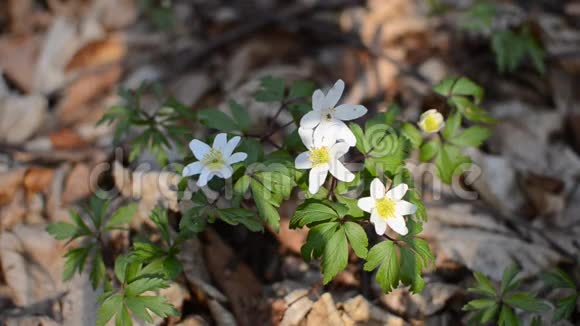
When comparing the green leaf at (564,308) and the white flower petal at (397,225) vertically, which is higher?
the white flower petal at (397,225)

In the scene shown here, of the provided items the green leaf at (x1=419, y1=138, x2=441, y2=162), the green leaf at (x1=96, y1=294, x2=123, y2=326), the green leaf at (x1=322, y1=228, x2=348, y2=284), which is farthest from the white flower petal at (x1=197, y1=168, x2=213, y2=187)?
the green leaf at (x1=419, y1=138, x2=441, y2=162)

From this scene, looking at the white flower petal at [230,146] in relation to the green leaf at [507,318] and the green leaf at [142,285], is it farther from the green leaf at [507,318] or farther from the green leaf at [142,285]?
the green leaf at [507,318]

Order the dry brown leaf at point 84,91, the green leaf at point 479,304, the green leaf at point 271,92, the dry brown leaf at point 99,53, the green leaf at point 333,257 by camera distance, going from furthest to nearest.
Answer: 1. the dry brown leaf at point 99,53
2. the dry brown leaf at point 84,91
3. the green leaf at point 271,92
4. the green leaf at point 479,304
5. the green leaf at point 333,257

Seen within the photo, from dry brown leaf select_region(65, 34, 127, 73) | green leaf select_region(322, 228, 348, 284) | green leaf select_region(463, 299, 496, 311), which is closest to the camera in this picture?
green leaf select_region(322, 228, 348, 284)

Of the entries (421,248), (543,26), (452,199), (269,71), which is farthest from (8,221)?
(543,26)

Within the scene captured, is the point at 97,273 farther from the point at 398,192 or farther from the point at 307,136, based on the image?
the point at 398,192

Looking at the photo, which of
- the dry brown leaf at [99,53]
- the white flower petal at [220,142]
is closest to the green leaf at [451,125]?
the white flower petal at [220,142]

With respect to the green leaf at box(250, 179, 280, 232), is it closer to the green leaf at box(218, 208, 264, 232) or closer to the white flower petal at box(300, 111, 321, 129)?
the green leaf at box(218, 208, 264, 232)
